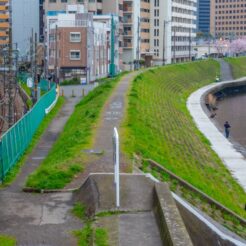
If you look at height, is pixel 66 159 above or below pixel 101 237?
above

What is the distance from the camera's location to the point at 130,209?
12.3m

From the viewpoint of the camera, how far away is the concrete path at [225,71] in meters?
86.1

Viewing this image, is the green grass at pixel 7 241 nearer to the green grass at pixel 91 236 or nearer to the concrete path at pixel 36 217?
the concrete path at pixel 36 217

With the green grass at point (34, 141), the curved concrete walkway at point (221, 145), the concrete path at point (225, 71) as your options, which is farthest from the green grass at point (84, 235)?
the concrete path at point (225, 71)

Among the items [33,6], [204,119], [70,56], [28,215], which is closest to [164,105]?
[204,119]

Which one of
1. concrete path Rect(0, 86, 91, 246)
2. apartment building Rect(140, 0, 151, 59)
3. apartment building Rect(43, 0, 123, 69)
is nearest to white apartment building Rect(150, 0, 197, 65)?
apartment building Rect(140, 0, 151, 59)

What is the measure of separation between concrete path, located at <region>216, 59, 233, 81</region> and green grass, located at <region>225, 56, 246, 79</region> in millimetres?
704

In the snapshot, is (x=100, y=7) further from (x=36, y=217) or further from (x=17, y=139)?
(x=36, y=217)

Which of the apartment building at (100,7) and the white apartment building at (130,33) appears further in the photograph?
the white apartment building at (130,33)

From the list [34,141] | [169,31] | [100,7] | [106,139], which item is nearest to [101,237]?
[106,139]

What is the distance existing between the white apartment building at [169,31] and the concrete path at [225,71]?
736cm

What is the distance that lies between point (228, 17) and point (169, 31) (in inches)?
2833

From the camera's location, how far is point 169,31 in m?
96.1

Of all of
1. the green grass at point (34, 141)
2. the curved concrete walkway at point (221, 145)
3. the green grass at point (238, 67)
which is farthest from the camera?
the green grass at point (238, 67)
